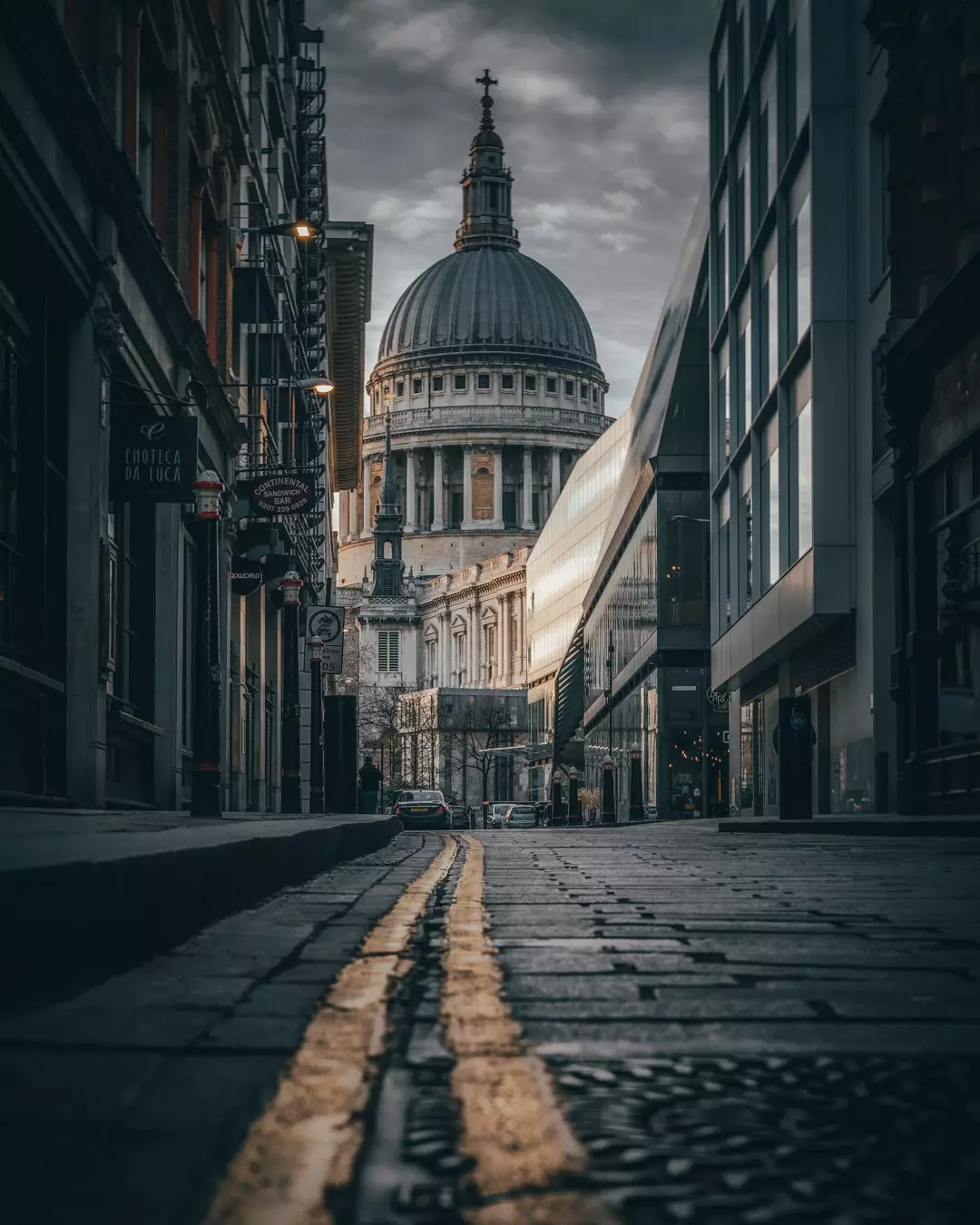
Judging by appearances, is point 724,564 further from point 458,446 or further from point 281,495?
point 458,446

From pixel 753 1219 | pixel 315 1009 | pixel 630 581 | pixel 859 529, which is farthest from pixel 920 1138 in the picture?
pixel 630 581

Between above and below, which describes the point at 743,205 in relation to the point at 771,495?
above

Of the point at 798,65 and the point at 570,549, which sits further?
the point at 570,549

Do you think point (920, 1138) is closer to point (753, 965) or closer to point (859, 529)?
point (753, 965)

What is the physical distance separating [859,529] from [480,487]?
164m

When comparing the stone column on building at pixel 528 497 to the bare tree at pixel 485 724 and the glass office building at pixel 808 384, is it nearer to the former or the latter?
the bare tree at pixel 485 724

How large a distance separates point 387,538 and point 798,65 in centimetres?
16019

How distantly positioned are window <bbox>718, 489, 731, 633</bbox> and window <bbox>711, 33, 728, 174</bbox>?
818cm

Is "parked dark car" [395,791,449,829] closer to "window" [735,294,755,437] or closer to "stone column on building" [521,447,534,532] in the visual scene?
"window" [735,294,755,437]

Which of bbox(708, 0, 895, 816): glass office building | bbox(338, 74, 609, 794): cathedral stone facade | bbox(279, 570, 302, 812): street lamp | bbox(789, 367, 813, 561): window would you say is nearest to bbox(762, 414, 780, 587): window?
bbox(708, 0, 895, 816): glass office building

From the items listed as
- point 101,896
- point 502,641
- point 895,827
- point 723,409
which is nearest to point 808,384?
point 723,409

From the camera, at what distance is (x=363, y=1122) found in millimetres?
2971

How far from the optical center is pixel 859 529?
3144 centimetres

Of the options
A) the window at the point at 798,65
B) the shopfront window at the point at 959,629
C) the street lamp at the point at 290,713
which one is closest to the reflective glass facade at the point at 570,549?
the window at the point at 798,65
